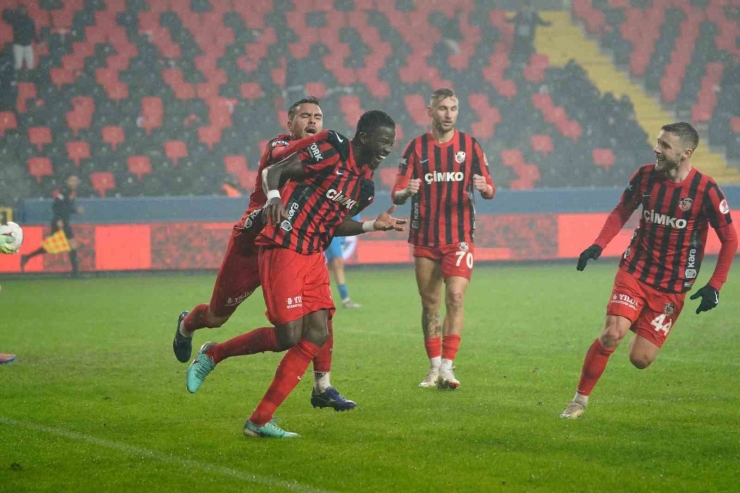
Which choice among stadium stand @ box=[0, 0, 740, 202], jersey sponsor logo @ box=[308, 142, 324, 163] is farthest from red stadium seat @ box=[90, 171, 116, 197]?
jersey sponsor logo @ box=[308, 142, 324, 163]

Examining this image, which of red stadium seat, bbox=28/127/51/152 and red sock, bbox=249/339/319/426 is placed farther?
red stadium seat, bbox=28/127/51/152

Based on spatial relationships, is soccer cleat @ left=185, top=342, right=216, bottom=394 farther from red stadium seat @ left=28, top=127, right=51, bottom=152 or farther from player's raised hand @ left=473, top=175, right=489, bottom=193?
red stadium seat @ left=28, top=127, right=51, bottom=152

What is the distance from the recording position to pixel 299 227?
6.33 meters

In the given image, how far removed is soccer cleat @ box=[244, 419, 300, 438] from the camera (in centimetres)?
606

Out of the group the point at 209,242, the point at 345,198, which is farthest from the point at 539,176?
the point at 345,198

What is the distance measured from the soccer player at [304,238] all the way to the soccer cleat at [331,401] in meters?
0.58

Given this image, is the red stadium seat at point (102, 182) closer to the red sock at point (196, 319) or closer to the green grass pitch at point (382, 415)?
the green grass pitch at point (382, 415)

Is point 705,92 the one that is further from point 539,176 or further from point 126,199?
point 126,199

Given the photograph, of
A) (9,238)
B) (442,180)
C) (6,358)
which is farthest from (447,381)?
(6,358)

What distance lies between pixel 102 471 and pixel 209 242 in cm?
1346

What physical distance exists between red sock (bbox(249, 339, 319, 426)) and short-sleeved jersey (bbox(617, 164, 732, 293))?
7.41ft

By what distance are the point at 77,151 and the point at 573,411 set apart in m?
17.1

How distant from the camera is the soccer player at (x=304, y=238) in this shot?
611cm

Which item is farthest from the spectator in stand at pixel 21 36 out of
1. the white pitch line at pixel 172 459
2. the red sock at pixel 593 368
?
the red sock at pixel 593 368
